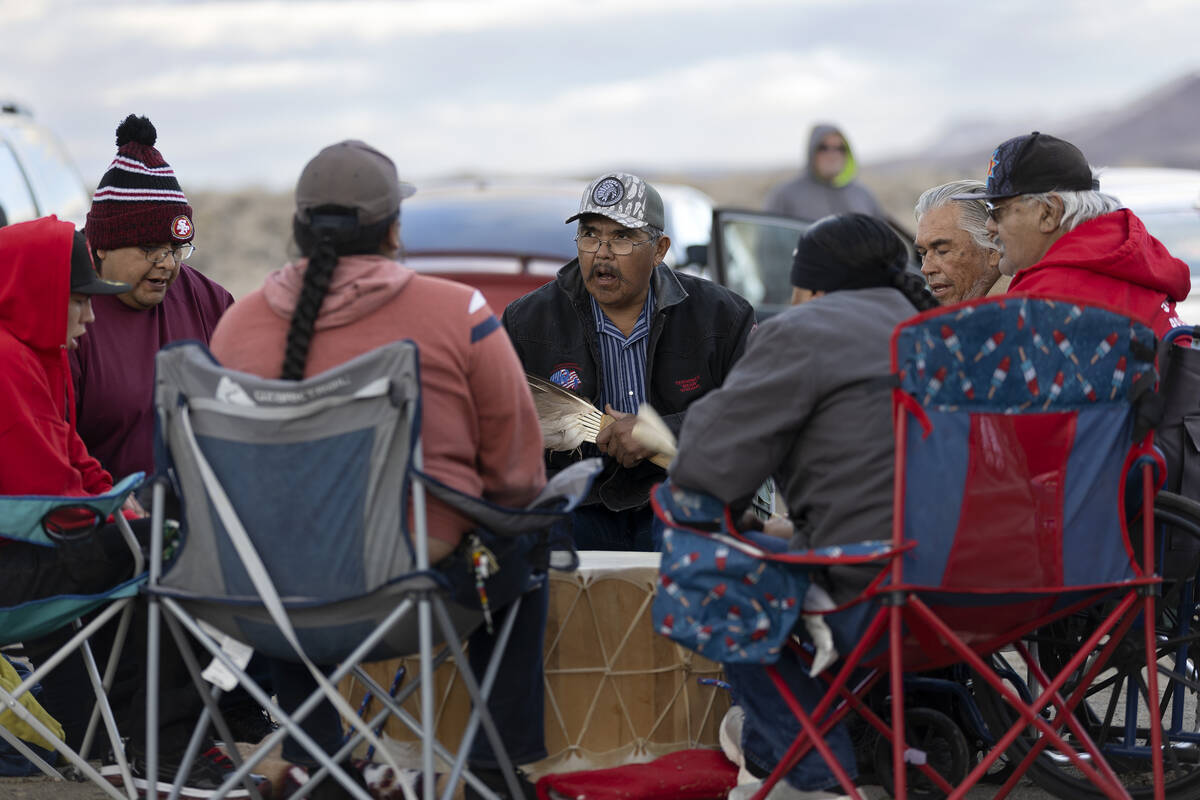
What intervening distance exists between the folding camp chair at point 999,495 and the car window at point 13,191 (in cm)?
532

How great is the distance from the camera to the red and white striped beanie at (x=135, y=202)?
3916 mm

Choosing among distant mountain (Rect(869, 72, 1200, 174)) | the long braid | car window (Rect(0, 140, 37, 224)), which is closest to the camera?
the long braid

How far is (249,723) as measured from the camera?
394cm

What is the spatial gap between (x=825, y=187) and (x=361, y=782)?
22.5 ft

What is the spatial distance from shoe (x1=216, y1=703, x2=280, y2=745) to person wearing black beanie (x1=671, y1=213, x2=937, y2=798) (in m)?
1.70

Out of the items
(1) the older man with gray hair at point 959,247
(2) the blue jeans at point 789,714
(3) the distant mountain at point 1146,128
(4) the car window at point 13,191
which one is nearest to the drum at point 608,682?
(2) the blue jeans at point 789,714

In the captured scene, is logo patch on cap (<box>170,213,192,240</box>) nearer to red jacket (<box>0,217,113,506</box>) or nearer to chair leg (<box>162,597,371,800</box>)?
red jacket (<box>0,217,113,506</box>)

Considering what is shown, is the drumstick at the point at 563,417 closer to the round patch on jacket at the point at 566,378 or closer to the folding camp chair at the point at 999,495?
the round patch on jacket at the point at 566,378

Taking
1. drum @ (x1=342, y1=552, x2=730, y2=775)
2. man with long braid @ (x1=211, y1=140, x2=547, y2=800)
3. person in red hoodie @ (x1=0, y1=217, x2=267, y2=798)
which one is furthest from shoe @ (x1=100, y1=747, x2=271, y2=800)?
man with long braid @ (x1=211, y1=140, x2=547, y2=800)

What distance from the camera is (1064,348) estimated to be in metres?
2.66

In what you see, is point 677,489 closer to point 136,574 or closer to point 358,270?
point 358,270

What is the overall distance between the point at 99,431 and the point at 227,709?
831 millimetres

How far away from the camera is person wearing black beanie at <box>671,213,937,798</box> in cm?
270

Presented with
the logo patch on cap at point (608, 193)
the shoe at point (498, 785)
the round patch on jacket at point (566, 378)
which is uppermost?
the logo patch on cap at point (608, 193)
